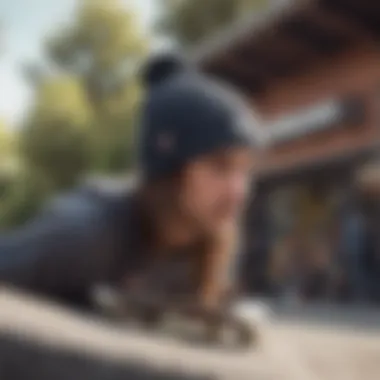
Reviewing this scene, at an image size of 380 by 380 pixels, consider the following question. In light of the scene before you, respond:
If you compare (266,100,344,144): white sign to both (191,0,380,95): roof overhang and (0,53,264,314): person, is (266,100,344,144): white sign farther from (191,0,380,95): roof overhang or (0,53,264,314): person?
(0,53,264,314): person

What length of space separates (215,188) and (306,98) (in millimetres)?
3508

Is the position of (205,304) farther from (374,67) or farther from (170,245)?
(374,67)

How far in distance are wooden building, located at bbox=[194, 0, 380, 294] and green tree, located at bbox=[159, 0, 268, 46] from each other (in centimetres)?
137

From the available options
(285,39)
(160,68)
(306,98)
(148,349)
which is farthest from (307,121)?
(148,349)

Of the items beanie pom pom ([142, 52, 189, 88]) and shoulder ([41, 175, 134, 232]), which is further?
beanie pom pom ([142, 52, 189, 88])

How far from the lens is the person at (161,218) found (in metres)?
0.58

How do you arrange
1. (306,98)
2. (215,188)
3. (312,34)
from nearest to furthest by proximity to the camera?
(215,188)
(312,34)
(306,98)

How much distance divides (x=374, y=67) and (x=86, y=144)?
1676 millimetres

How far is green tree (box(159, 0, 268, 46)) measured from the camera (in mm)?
5480

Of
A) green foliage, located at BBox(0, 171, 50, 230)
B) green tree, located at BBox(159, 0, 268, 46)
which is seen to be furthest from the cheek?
green tree, located at BBox(159, 0, 268, 46)

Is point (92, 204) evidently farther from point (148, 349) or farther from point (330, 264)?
point (330, 264)

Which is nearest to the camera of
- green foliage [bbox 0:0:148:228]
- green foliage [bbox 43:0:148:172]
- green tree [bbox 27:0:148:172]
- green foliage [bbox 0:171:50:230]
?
green foliage [bbox 0:171:50:230]

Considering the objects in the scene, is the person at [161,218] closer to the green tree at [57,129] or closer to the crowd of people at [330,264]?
the crowd of people at [330,264]

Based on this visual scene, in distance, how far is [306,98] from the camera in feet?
13.3
